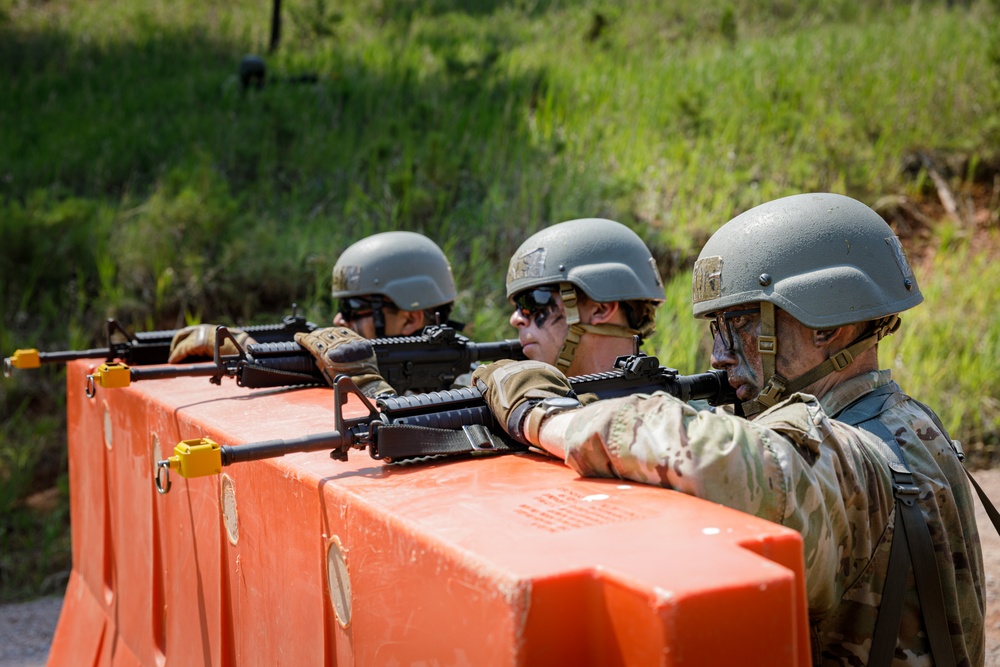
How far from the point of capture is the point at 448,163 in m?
10.1

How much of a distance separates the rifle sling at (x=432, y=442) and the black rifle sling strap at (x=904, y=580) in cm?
91

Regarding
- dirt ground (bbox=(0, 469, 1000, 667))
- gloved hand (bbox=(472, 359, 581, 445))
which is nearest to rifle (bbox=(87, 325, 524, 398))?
gloved hand (bbox=(472, 359, 581, 445))

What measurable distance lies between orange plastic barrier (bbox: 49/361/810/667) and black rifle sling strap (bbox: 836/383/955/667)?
0.64 metres

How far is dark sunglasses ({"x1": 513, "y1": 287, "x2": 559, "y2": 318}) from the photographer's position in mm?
3945

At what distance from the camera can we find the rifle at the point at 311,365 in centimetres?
378

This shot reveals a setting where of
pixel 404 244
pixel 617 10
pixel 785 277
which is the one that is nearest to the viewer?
pixel 785 277

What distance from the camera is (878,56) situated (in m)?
13.0

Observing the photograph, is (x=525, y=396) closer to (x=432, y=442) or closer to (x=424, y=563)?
(x=432, y=442)

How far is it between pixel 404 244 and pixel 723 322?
2.88 metres

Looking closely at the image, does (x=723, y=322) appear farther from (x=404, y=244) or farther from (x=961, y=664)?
(x=404, y=244)

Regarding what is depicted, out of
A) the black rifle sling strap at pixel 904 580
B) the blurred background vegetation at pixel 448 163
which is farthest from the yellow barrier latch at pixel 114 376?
the blurred background vegetation at pixel 448 163

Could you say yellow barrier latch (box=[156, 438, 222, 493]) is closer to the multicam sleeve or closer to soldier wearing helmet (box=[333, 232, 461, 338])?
the multicam sleeve

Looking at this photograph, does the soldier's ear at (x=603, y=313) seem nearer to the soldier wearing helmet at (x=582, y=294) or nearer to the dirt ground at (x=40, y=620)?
the soldier wearing helmet at (x=582, y=294)

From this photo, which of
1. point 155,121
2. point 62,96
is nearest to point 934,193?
point 155,121
